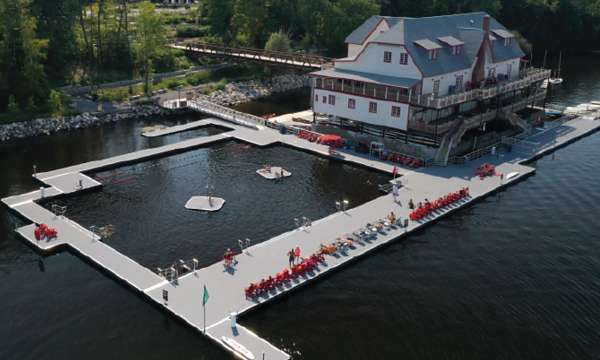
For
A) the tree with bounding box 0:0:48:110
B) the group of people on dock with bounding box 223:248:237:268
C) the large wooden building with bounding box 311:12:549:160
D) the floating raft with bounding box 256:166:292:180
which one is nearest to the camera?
the group of people on dock with bounding box 223:248:237:268

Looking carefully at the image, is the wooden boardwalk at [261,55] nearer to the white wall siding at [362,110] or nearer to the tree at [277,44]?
the tree at [277,44]

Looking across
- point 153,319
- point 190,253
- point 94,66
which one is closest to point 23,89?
point 94,66

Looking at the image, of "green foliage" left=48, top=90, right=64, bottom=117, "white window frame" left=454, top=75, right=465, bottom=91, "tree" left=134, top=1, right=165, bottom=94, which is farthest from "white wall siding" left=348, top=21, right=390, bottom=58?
"green foliage" left=48, top=90, right=64, bottom=117

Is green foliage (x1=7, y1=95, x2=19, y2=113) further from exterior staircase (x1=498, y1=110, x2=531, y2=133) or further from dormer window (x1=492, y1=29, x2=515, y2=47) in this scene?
dormer window (x1=492, y1=29, x2=515, y2=47)

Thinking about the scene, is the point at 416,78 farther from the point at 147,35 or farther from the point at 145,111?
the point at 147,35

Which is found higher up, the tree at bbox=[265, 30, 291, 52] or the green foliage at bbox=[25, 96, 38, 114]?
the tree at bbox=[265, 30, 291, 52]

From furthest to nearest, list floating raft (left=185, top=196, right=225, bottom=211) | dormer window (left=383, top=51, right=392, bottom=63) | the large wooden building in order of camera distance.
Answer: dormer window (left=383, top=51, right=392, bottom=63) → the large wooden building → floating raft (left=185, top=196, right=225, bottom=211)
